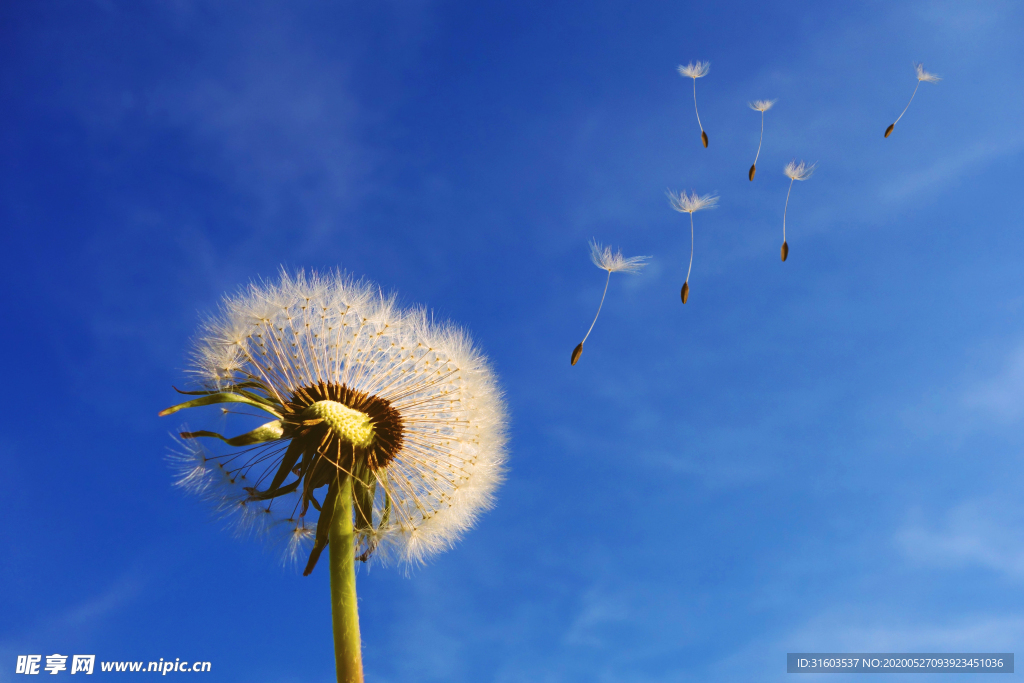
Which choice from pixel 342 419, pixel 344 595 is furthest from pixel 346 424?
pixel 344 595

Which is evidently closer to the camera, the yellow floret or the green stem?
the green stem

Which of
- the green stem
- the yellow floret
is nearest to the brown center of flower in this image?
the yellow floret

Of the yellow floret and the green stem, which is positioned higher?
the yellow floret

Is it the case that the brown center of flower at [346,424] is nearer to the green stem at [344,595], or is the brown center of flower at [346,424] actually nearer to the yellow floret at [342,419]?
the yellow floret at [342,419]

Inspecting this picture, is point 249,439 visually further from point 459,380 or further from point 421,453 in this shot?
point 459,380

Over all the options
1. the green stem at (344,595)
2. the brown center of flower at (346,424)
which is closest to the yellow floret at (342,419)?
the brown center of flower at (346,424)

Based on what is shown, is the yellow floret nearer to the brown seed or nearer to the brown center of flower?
the brown center of flower

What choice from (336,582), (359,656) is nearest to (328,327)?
(336,582)

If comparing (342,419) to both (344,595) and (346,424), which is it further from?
(344,595)
